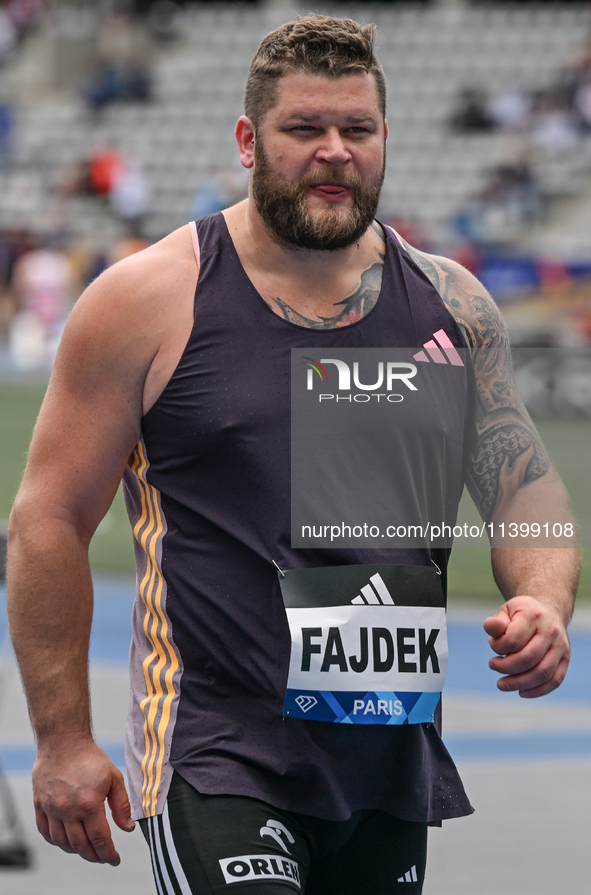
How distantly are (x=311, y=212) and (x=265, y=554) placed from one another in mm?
676

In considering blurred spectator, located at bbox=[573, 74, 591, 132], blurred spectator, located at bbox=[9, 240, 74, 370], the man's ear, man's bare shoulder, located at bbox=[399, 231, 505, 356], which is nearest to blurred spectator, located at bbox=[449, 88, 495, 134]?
blurred spectator, located at bbox=[573, 74, 591, 132]

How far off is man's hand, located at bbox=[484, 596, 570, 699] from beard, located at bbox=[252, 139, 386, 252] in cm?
79

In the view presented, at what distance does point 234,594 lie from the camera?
2.66m

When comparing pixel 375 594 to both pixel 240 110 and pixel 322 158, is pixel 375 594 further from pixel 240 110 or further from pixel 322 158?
pixel 240 110

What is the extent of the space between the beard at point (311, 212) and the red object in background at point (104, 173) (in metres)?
25.4

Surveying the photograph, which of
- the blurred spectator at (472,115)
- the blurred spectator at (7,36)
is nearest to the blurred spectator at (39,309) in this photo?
the blurred spectator at (472,115)

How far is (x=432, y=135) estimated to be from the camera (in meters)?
28.5

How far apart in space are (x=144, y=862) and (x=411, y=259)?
3.00 meters

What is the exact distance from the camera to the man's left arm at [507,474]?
2875 millimetres

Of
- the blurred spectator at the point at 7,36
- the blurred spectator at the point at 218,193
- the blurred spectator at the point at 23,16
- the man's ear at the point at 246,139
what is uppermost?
the blurred spectator at the point at 23,16

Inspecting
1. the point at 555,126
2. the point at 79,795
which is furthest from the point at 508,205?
the point at 79,795

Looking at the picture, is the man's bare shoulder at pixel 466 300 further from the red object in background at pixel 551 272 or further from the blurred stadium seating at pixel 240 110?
the blurred stadium seating at pixel 240 110

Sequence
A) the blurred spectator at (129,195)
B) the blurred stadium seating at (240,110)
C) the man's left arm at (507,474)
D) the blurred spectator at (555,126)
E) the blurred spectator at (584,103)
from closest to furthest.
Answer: the man's left arm at (507,474) → the blurred spectator at (584,103) → the blurred spectator at (555,126) → the blurred spectator at (129,195) → the blurred stadium seating at (240,110)

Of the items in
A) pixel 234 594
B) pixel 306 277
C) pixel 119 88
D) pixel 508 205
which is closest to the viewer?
pixel 234 594
